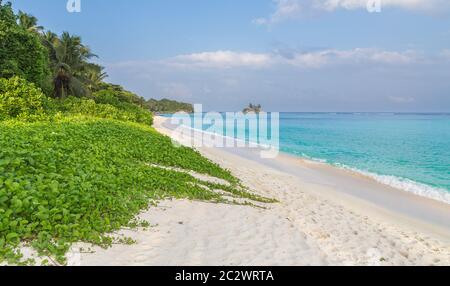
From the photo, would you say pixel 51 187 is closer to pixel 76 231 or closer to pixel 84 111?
pixel 76 231

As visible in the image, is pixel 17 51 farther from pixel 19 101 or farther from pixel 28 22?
pixel 28 22

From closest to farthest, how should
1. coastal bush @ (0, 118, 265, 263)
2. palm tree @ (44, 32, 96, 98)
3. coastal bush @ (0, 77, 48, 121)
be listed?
coastal bush @ (0, 118, 265, 263) < coastal bush @ (0, 77, 48, 121) < palm tree @ (44, 32, 96, 98)

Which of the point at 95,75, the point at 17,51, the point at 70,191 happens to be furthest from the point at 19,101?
the point at 95,75

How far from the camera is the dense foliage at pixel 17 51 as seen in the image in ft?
86.0

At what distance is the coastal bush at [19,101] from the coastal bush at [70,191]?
7.43 metres

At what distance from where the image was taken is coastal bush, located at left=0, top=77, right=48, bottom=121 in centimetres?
1973

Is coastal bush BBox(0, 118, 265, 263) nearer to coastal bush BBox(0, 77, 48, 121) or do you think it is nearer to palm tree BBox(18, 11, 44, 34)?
coastal bush BBox(0, 77, 48, 121)

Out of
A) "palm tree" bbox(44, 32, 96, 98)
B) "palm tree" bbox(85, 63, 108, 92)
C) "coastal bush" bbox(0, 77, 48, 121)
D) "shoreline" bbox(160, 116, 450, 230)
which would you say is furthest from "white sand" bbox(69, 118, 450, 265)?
"palm tree" bbox(85, 63, 108, 92)

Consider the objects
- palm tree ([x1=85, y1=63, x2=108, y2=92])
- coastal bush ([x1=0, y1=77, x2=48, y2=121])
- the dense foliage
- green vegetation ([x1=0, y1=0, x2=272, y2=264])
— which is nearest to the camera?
green vegetation ([x1=0, y1=0, x2=272, y2=264])

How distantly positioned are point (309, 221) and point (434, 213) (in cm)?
699

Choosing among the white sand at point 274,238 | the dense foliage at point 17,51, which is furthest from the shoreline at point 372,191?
the dense foliage at point 17,51

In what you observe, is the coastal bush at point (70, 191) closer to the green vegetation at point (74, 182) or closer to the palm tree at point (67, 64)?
the green vegetation at point (74, 182)

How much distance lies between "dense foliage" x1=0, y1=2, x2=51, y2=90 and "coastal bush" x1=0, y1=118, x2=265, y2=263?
15.5 m
